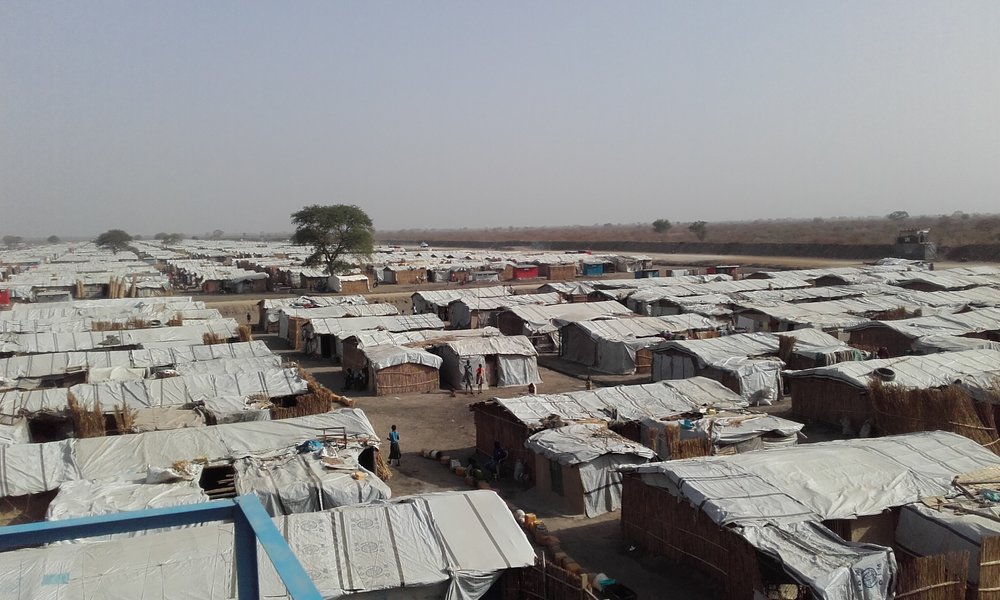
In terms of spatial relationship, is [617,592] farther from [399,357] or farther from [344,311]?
[344,311]

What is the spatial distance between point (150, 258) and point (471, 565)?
96652 mm

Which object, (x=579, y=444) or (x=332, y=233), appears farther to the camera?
(x=332, y=233)

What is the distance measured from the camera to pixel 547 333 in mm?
29500

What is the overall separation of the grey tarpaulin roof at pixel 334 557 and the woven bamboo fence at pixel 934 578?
15.0ft

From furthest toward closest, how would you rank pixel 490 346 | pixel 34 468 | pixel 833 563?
pixel 490 346 → pixel 34 468 → pixel 833 563

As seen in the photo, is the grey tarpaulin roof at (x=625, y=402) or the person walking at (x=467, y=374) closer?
the grey tarpaulin roof at (x=625, y=402)

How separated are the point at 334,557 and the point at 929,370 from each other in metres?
15.8

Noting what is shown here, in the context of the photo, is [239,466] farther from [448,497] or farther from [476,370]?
[476,370]

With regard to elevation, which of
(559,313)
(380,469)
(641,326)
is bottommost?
(380,469)

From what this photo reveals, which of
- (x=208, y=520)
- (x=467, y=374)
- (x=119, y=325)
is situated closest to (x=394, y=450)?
(x=467, y=374)

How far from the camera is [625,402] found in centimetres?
1645

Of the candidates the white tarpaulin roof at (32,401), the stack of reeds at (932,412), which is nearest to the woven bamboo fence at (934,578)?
the stack of reeds at (932,412)

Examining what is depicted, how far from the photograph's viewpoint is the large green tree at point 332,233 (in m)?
54.4

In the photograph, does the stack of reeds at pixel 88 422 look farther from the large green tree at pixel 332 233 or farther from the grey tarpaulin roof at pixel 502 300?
the large green tree at pixel 332 233
